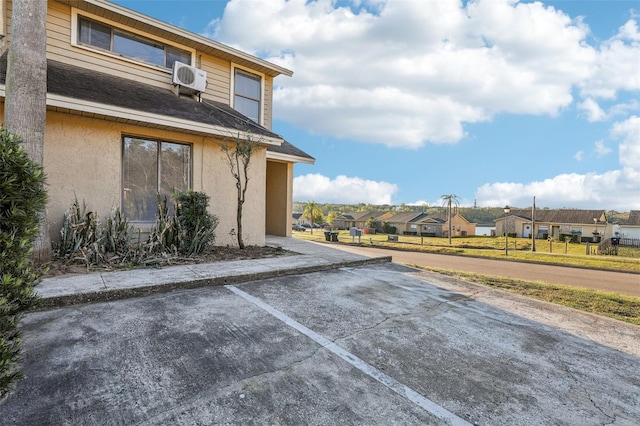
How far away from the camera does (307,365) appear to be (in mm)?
2676

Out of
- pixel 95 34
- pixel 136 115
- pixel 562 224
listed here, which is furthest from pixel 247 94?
pixel 562 224

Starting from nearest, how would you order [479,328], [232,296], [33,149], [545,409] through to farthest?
[545,409]
[479,328]
[232,296]
[33,149]

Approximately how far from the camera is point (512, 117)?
17.7m

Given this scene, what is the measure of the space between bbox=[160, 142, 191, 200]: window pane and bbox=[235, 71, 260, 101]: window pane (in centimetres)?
408

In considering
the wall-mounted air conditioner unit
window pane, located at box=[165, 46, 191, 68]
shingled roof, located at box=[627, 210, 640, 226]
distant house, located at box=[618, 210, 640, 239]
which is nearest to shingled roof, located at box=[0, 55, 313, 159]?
the wall-mounted air conditioner unit

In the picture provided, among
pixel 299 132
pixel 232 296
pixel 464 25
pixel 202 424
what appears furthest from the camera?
pixel 299 132

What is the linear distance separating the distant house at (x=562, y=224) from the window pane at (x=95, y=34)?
5053 centimetres

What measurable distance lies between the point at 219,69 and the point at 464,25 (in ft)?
27.0

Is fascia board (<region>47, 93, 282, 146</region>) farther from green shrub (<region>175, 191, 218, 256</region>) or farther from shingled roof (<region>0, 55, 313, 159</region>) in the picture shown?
green shrub (<region>175, 191, 218, 256</region>)

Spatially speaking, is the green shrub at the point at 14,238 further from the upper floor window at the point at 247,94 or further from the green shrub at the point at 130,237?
the upper floor window at the point at 247,94

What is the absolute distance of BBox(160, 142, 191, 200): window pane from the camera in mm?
7270

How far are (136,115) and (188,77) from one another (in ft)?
10.2

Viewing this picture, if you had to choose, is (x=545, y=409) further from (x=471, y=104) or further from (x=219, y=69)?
(x=471, y=104)

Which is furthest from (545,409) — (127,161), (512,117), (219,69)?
(512,117)
